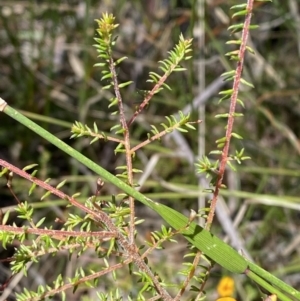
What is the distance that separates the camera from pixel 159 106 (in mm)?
1571

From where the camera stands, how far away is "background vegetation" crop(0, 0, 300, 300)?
1348 mm

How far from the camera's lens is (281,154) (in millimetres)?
1423

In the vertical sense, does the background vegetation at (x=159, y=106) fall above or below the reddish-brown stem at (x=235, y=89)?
below

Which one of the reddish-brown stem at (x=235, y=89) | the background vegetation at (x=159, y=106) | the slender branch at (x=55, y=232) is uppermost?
the reddish-brown stem at (x=235, y=89)

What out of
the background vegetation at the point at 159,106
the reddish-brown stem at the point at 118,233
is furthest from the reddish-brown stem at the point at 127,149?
the background vegetation at the point at 159,106

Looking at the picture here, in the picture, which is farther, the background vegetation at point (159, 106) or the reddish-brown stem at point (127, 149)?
the background vegetation at point (159, 106)

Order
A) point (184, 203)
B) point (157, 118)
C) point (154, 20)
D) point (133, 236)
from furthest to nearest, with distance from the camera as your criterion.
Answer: point (154, 20), point (157, 118), point (184, 203), point (133, 236)

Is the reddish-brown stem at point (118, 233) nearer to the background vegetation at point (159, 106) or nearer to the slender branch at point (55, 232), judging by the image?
the slender branch at point (55, 232)

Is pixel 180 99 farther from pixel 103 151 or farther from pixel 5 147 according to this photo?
pixel 5 147

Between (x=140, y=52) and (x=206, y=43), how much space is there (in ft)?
0.69

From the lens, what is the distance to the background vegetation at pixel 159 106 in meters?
1.35

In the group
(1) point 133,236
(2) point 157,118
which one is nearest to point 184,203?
(2) point 157,118

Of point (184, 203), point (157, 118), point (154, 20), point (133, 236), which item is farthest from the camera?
point (154, 20)

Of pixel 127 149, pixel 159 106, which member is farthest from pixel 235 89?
pixel 159 106
